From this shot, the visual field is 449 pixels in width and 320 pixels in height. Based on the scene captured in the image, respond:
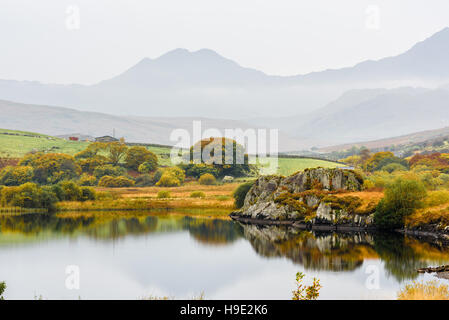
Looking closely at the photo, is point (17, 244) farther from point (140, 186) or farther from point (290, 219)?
point (140, 186)

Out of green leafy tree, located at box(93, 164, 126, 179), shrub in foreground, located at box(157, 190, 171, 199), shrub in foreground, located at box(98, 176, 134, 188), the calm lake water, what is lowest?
the calm lake water

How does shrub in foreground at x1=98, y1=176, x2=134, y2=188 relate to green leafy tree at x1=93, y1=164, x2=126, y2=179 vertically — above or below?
below

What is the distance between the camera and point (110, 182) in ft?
311

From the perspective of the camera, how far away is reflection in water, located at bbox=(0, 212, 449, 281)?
108 feet

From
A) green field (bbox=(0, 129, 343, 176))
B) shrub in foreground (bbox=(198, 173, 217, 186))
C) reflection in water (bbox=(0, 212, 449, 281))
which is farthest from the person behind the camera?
green field (bbox=(0, 129, 343, 176))

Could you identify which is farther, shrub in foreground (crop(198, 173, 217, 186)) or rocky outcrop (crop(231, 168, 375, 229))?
shrub in foreground (crop(198, 173, 217, 186))

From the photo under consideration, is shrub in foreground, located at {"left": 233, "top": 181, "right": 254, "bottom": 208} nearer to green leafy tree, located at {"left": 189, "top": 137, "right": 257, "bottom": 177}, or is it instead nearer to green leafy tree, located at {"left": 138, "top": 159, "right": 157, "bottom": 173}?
green leafy tree, located at {"left": 189, "top": 137, "right": 257, "bottom": 177}

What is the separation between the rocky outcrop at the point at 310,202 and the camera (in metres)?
49.8

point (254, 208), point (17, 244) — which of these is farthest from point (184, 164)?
point (17, 244)

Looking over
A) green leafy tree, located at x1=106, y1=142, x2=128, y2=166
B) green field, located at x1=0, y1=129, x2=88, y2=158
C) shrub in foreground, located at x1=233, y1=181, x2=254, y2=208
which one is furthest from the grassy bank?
green field, located at x1=0, y1=129, x2=88, y2=158

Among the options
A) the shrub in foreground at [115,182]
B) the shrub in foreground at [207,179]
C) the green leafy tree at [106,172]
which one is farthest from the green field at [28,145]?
the shrub in foreground at [207,179]

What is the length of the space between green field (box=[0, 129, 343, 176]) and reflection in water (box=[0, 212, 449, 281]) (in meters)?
51.3

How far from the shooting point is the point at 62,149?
12119cm

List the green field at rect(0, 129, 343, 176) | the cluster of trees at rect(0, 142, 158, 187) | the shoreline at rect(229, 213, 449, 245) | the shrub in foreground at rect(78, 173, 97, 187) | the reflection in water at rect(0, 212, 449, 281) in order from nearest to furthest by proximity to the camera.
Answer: the reflection in water at rect(0, 212, 449, 281) < the shoreline at rect(229, 213, 449, 245) < the cluster of trees at rect(0, 142, 158, 187) < the shrub in foreground at rect(78, 173, 97, 187) < the green field at rect(0, 129, 343, 176)
